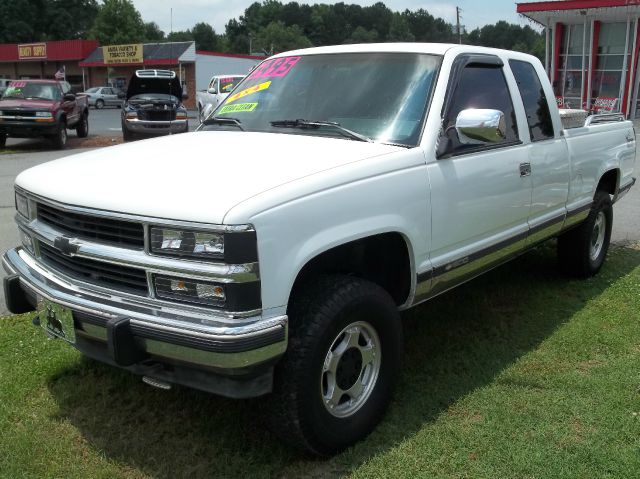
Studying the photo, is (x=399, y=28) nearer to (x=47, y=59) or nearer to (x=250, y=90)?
(x=47, y=59)

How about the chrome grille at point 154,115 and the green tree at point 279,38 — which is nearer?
the chrome grille at point 154,115

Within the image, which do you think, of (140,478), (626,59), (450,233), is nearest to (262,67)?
(450,233)

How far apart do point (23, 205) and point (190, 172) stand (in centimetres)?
113

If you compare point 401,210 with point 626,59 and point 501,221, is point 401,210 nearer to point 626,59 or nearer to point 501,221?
point 501,221

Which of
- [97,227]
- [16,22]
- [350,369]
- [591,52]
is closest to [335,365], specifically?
[350,369]

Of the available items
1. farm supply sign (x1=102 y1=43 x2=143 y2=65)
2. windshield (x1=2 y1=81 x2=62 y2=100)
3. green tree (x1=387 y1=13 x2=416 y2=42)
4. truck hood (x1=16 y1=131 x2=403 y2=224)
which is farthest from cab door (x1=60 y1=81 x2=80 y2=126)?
green tree (x1=387 y1=13 x2=416 y2=42)

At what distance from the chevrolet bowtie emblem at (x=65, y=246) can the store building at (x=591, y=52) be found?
24622mm

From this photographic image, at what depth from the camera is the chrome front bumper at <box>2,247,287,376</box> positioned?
255cm

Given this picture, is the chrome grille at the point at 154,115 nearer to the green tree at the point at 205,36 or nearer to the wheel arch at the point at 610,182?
the wheel arch at the point at 610,182

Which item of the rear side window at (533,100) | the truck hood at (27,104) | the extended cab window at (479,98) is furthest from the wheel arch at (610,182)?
the truck hood at (27,104)

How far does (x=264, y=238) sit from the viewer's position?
8.47 feet

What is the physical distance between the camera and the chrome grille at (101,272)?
277 centimetres

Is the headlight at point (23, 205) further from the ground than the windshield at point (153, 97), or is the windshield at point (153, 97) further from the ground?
the windshield at point (153, 97)

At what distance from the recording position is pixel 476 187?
3820mm
